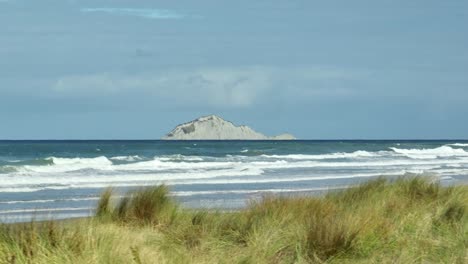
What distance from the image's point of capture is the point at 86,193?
20312 millimetres

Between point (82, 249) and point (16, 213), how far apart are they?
323 inches

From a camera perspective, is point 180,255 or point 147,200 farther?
point 147,200

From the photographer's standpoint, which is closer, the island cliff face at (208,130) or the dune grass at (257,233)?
the dune grass at (257,233)

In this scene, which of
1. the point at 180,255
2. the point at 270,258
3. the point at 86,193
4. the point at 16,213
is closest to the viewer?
the point at 180,255

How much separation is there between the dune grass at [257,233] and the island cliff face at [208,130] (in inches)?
4390

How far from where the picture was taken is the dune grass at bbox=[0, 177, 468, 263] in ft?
22.3

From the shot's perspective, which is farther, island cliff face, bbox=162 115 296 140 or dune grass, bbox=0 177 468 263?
island cliff face, bbox=162 115 296 140

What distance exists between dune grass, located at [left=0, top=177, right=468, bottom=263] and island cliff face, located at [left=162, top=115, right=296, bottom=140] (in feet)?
366

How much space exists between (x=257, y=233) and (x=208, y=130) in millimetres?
117111

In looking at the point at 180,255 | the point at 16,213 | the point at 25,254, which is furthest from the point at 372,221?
the point at 16,213

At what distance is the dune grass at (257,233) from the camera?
22.3 ft

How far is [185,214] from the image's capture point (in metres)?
9.88

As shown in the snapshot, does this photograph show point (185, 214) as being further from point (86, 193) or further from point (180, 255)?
point (86, 193)

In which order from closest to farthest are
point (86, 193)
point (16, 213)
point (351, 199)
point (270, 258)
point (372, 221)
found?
1. point (270, 258)
2. point (372, 221)
3. point (351, 199)
4. point (16, 213)
5. point (86, 193)
